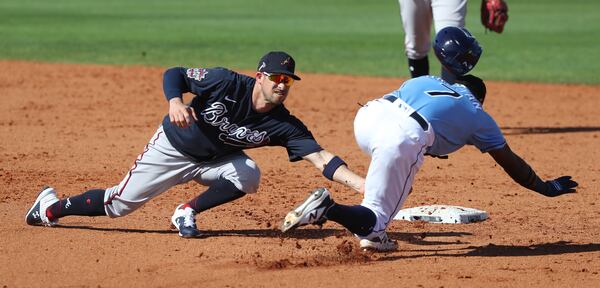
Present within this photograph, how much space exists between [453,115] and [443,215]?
1.57m

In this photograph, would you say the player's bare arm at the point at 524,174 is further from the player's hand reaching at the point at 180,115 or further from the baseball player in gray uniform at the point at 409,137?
the player's hand reaching at the point at 180,115

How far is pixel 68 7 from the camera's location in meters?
27.5

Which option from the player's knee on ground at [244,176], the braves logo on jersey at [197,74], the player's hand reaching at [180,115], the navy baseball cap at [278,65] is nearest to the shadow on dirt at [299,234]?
the player's knee on ground at [244,176]

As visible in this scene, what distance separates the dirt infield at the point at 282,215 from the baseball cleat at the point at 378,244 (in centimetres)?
6

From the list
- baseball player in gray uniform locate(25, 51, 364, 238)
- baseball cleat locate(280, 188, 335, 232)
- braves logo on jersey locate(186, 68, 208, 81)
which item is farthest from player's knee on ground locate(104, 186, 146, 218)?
baseball cleat locate(280, 188, 335, 232)

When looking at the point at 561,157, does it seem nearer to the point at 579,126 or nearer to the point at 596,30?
the point at 579,126

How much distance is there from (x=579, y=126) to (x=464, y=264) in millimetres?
6163

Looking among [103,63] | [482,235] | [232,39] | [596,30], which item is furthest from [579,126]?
[596,30]

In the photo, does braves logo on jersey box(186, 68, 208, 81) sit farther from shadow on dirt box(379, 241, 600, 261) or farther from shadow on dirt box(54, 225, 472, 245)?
shadow on dirt box(379, 241, 600, 261)

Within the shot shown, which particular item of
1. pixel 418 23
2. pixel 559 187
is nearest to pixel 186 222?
pixel 559 187

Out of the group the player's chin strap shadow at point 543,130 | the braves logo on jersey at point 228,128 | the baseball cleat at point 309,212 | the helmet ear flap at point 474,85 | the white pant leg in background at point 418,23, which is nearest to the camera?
the baseball cleat at point 309,212

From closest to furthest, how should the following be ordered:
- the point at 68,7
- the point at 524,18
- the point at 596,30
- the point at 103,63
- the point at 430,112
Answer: the point at 430,112 → the point at 103,63 → the point at 596,30 → the point at 524,18 → the point at 68,7

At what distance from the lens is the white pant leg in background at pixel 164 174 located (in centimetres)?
639

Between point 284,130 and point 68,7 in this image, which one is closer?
point 284,130
